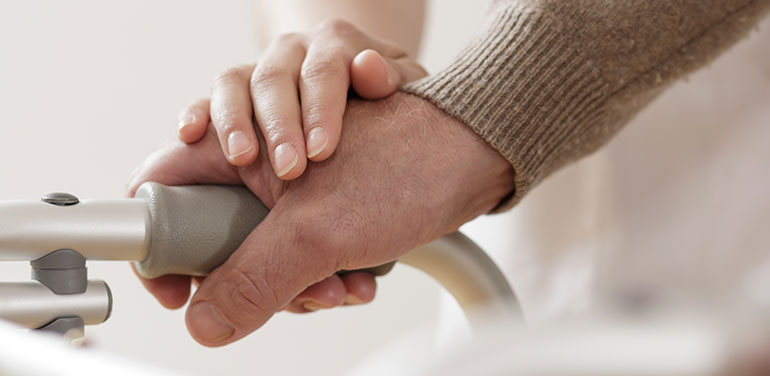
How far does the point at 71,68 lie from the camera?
1.50 m

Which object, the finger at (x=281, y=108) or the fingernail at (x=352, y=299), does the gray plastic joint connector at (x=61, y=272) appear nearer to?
the finger at (x=281, y=108)

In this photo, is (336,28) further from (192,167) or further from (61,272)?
(61,272)

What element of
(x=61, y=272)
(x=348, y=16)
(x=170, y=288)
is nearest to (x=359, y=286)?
(x=170, y=288)

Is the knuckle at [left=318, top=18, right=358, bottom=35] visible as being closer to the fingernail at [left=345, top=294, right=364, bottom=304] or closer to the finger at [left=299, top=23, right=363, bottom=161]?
the finger at [left=299, top=23, right=363, bottom=161]

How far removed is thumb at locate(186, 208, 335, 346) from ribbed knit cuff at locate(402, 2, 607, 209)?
0.44ft

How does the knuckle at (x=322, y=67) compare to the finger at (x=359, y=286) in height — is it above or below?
above

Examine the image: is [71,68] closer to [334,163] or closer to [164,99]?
[164,99]

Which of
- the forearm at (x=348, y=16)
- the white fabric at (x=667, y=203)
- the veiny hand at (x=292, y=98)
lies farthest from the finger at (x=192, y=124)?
the white fabric at (x=667, y=203)

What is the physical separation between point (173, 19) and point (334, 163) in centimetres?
121

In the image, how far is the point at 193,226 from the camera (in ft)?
1.54

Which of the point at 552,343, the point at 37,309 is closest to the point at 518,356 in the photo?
the point at 552,343

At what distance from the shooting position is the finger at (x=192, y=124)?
1.75ft

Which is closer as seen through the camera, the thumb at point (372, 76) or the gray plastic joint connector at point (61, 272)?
the gray plastic joint connector at point (61, 272)

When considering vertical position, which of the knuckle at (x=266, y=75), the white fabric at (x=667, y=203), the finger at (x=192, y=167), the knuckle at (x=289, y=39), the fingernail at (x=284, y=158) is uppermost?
the white fabric at (x=667, y=203)
